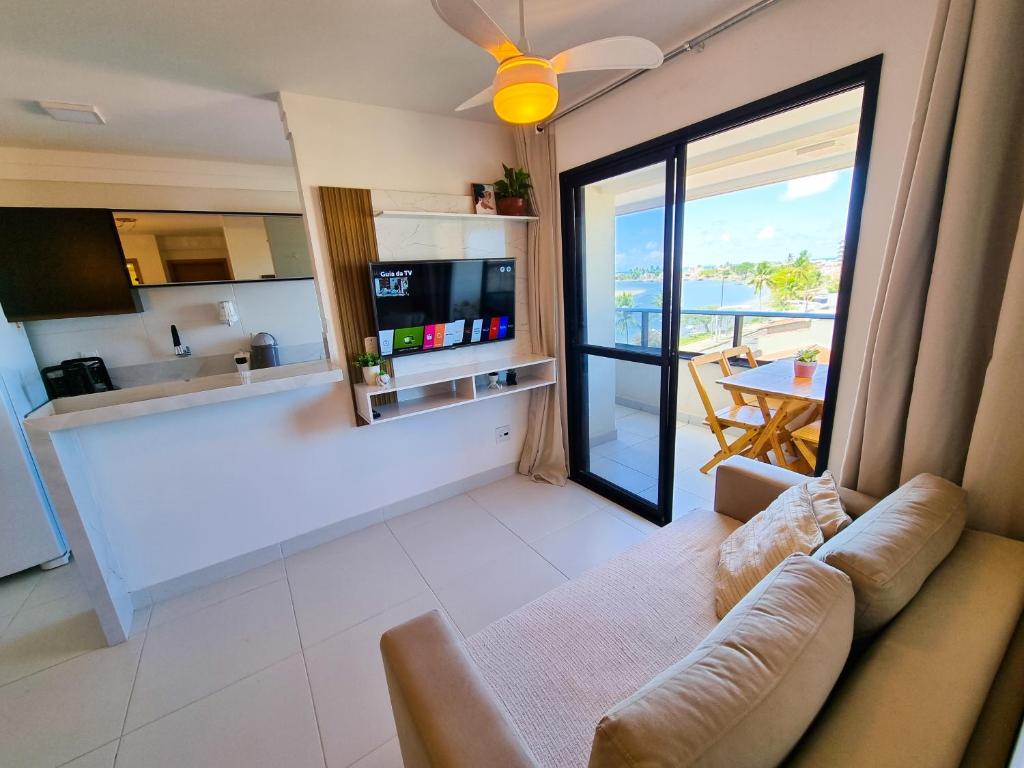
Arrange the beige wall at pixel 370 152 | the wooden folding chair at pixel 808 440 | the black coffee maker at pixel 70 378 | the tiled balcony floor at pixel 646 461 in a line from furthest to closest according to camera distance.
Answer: the tiled balcony floor at pixel 646 461 < the black coffee maker at pixel 70 378 < the wooden folding chair at pixel 808 440 < the beige wall at pixel 370 152

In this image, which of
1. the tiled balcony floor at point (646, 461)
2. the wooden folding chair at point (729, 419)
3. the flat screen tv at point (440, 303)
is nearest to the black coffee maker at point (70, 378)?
the flat screen tv at point (440, 303)

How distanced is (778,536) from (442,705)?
105 centimetres

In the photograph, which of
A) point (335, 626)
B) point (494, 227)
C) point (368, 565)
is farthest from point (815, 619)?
point (494, 227)

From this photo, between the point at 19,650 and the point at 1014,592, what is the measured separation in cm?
356

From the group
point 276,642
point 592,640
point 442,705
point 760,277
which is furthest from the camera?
point 760,277

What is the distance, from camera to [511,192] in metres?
2.62

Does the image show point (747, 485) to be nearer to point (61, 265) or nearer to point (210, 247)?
point (210, 247)

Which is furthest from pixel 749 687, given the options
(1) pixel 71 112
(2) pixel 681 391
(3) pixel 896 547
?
(2) pixel 681 391

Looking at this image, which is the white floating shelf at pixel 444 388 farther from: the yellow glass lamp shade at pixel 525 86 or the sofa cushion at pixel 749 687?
the sofa cushion at pixel 749 687

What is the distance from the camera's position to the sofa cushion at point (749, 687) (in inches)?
21.6

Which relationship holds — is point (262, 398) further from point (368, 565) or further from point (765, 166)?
point (765, 166)

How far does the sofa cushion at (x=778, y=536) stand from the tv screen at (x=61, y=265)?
396 cm

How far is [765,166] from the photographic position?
136 inches

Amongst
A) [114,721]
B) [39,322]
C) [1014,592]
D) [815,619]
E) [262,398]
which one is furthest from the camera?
[39,322]
